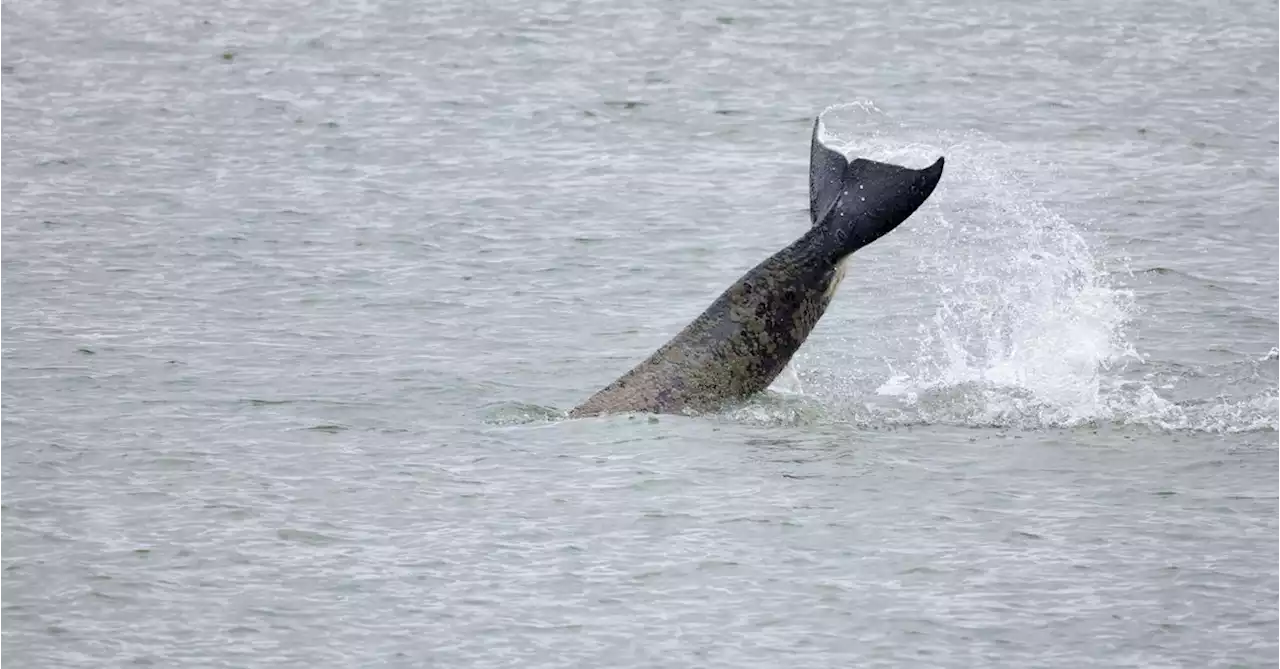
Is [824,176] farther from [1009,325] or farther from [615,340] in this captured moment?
[1009,325]

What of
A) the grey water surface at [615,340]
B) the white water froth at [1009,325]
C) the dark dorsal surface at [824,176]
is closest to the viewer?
the grey water surface at [615,340]

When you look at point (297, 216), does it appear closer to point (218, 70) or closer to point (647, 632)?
point (218, 70)

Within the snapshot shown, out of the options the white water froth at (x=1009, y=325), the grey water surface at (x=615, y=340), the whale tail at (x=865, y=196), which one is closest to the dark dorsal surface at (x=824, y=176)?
the whale tail at (x=865, y=196)

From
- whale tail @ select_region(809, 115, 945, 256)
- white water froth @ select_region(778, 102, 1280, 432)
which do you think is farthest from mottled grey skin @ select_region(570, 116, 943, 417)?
white water froth @ select_region(778, 102, 1280, 432)

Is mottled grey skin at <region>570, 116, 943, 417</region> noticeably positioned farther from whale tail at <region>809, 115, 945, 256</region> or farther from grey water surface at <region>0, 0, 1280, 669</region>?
grey water surface at <region>0, 0, 1280, 669</region>

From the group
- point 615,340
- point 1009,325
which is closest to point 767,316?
point 615,340

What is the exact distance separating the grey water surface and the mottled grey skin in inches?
9.3

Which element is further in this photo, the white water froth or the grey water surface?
the white water froth

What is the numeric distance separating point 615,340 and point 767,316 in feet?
8.84

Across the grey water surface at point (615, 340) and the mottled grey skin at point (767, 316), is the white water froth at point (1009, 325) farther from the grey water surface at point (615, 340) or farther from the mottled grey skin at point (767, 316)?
the mottled grey skin at point (767, 316)

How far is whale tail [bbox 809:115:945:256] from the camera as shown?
43.7 feet

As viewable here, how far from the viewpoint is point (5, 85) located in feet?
82.1

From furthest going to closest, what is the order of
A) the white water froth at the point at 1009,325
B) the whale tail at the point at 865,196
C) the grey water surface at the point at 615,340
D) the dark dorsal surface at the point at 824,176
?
the white water froth at the point at 1009,325, the dark dorsal surface at the point at 824,176, the whale tail at the point at 865,196, the grey water surface at the point at 615,340

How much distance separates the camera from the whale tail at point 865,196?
43.7 feet
